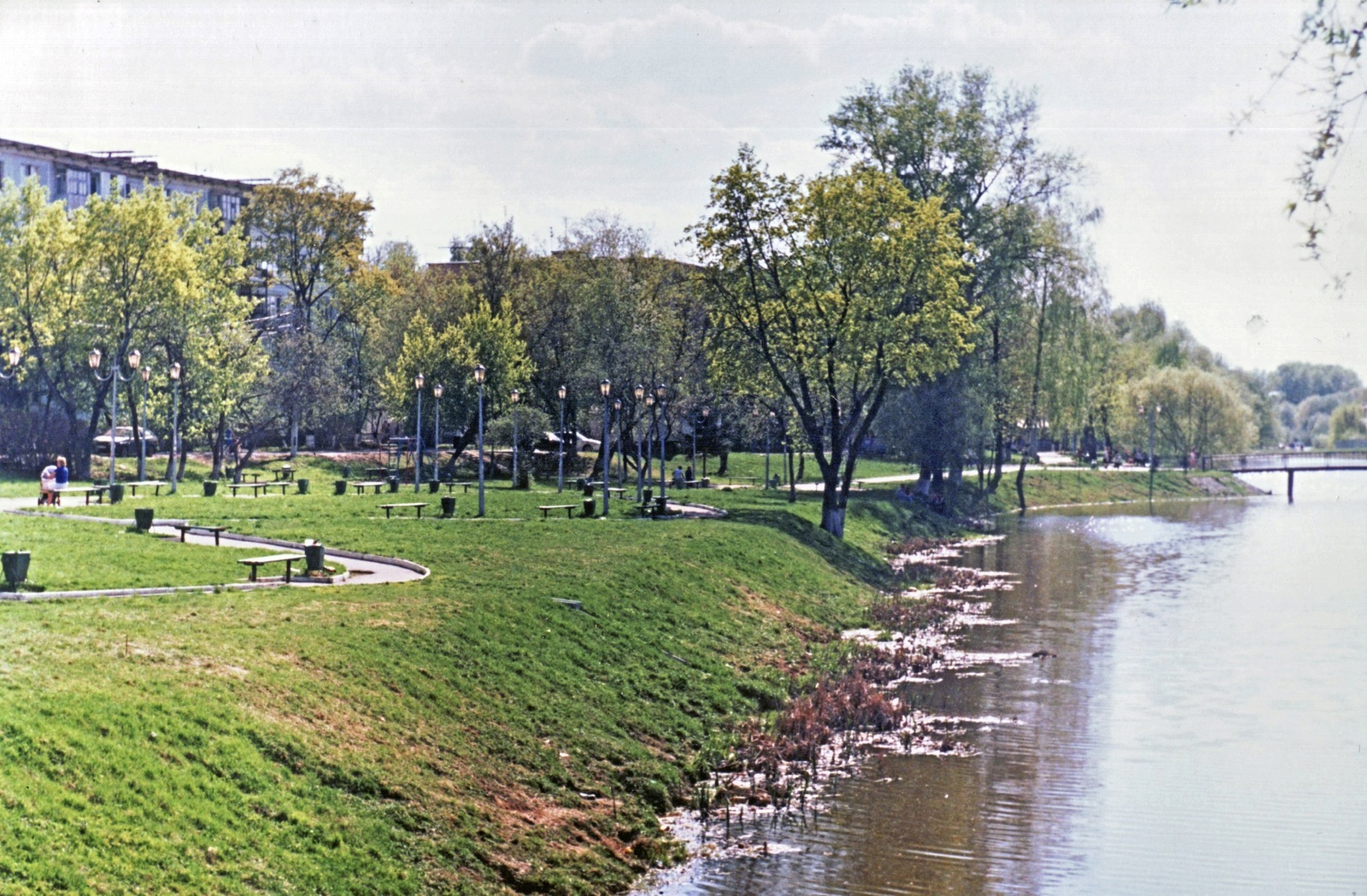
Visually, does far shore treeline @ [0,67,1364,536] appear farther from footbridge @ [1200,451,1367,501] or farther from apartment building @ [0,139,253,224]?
footbridge @ [1200,451,1367,501]

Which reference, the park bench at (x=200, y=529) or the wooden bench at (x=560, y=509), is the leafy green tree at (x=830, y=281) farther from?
the park bench at (x=200, y=529)

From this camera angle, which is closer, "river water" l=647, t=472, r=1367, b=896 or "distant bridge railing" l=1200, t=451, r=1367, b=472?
"river water" l=647, t=472, r=1367, b=896

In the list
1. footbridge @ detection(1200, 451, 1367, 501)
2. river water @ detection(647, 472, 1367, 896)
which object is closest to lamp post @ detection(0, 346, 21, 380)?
river water @ detection(647, 472, 1367, 896)

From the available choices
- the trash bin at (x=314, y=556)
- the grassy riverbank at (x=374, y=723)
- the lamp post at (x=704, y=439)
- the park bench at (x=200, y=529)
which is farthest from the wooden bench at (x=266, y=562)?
the lamp post at (x=704, y=439)

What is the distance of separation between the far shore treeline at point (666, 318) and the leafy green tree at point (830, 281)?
10 centimetres

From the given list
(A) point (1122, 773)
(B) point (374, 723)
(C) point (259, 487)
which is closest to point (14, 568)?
(B) point (374, 723)

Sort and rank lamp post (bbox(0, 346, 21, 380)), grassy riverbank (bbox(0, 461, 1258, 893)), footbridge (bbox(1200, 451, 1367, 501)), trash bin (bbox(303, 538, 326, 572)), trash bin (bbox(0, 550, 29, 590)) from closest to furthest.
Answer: grassy riverbank (bbox(0, 461, 1258, 893)) → trash bin (bbox(0, 550, 29, 590)) → trash bin (bbox(303, 538, 326, 572)) → lamp post (bbox(0, 346, 21, 380)) → footbridge (bbox(1200, 451, 1367, 501))

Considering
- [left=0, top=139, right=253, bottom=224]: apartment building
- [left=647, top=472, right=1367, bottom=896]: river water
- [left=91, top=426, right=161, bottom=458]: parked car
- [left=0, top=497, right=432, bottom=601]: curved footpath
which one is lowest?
[left=647, top=472, right=1367, bottom=896]: river water

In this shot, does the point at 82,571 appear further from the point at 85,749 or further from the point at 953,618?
the point at 953,618

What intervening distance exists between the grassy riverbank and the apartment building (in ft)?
232

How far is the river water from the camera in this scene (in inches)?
704

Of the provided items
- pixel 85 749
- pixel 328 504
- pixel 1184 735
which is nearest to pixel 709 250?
pixel 328 504

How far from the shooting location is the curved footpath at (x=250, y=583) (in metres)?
22.4

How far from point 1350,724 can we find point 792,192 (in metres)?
29.7
